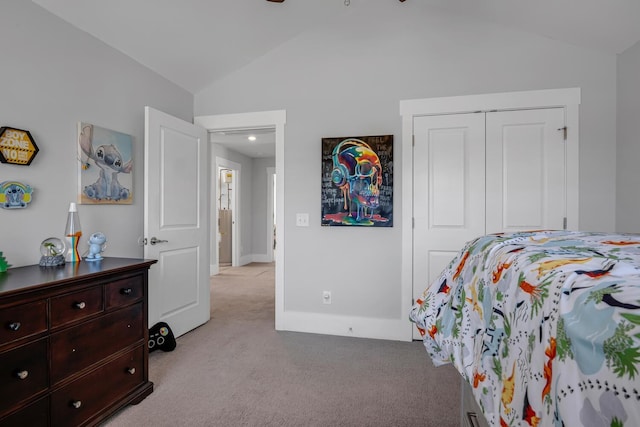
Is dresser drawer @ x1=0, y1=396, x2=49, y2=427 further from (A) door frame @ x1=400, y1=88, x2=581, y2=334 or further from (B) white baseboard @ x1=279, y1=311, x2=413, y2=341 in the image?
(A) door frame @ x1=400, y1=88, x2=581, y2=334

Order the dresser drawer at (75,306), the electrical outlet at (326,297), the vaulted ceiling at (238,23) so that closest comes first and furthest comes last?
1. the dresser drawer at (75,306)
2. the vaulted ceiling at (238,23)
3. the electrical outlet at (326,297)

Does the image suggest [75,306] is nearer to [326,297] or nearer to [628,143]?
[326,297]

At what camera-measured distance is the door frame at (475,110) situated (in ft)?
8.71

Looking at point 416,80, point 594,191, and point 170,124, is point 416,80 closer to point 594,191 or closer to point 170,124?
Result: point 594,191

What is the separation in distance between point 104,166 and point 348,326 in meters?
2.35

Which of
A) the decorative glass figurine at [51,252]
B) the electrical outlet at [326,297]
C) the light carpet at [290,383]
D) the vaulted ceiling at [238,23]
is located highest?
the vaulted ceiling at [238,23]

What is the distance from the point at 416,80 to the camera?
294 centimetres

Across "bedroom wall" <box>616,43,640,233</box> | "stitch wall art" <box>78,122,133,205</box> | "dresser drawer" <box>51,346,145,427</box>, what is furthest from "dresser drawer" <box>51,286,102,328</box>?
"bedroom wall" <box>616,43,640,233</box>

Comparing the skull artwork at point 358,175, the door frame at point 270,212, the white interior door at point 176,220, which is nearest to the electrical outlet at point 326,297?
the skull artwork at point 358,175

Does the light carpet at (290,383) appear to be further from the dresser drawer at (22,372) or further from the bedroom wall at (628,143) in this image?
the bedroom wall at (628,143)

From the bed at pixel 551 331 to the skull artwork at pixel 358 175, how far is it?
185cm

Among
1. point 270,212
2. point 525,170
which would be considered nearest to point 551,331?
point 525,170

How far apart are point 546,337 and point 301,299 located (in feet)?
9.04

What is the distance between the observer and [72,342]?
161cm
